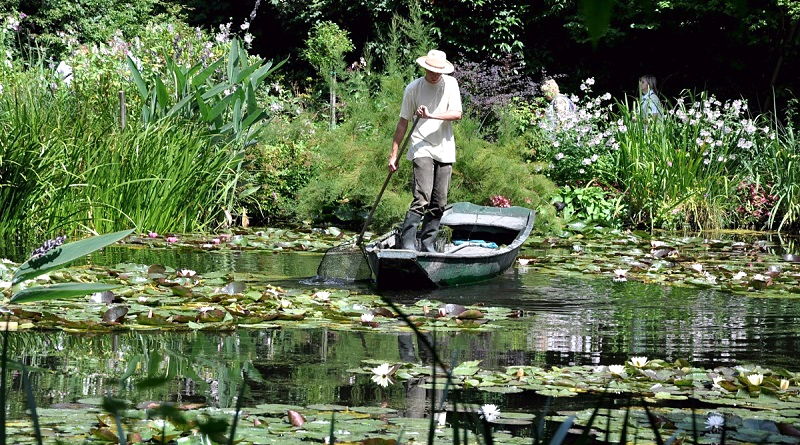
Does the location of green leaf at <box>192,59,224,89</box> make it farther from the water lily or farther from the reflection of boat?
the water lily

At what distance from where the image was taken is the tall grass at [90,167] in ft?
31.5

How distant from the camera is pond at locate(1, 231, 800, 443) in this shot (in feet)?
13.9

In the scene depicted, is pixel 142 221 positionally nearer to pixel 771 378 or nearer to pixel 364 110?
pixel 364 110

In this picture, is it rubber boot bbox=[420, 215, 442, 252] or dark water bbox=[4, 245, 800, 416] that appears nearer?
dark water bbox=[4, 245, 800, 416]

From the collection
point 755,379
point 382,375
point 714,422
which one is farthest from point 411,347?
point 714,422

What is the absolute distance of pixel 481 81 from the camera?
17.9 meters

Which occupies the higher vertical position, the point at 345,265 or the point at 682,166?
the point at 682,166

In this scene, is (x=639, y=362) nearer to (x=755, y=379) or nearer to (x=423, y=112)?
(x=755, y=379)

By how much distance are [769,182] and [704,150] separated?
116cm

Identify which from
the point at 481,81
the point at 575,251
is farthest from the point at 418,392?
the point at 481,81

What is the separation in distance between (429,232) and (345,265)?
0.74m

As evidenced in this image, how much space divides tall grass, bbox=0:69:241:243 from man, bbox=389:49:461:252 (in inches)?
108

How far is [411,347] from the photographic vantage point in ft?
18.4

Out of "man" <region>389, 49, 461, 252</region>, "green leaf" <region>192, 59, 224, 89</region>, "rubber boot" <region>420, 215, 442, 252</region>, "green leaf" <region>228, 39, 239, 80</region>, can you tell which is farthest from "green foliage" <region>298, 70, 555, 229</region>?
"man" <region>389, 49, 461, 252</region>
